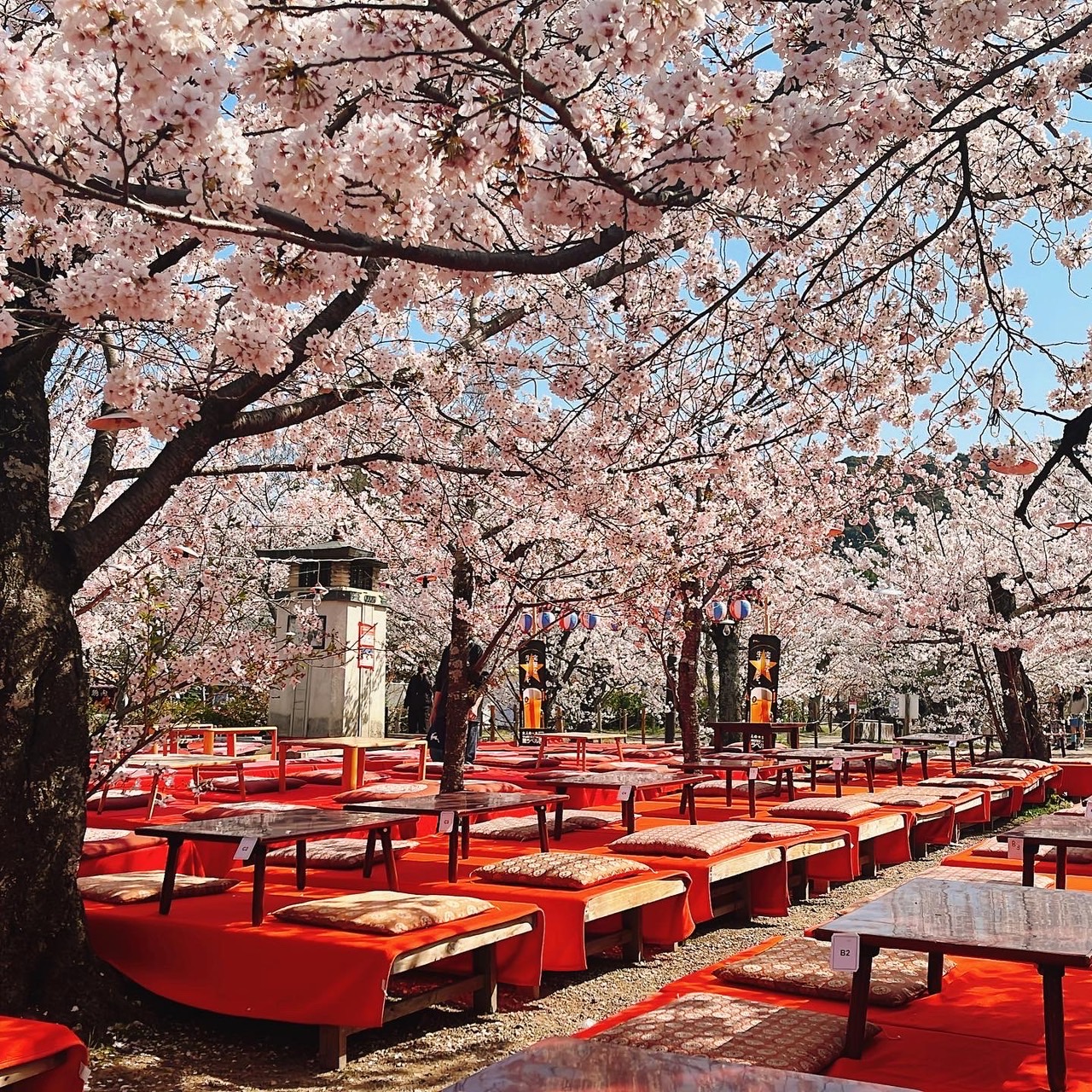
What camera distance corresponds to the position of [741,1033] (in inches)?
135

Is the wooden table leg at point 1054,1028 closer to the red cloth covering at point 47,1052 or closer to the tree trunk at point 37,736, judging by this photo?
the red cloth covering at point 47,1052

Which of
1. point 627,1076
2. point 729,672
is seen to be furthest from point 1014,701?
point 627,1076

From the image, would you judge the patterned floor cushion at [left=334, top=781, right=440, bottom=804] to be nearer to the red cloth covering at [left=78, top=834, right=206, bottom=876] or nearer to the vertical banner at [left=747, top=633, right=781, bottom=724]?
the red cloth covering at [left=78, top=834, right=206, bottom=876]

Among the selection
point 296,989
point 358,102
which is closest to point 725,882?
point 296,989

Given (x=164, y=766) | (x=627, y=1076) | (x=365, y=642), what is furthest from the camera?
(x=365, y=642)

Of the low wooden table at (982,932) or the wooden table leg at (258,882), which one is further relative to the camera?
the wooden table leg at (258,882)

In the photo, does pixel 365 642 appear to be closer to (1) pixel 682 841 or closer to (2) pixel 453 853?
(1) pixel 682 841

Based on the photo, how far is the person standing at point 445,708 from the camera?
852cm

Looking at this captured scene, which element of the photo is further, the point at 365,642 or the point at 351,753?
the point at 365,642

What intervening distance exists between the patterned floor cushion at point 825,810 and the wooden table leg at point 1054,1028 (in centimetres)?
535

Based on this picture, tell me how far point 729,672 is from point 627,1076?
49.3 feet

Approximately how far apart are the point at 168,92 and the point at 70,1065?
114 inches

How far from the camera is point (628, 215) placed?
302 cm

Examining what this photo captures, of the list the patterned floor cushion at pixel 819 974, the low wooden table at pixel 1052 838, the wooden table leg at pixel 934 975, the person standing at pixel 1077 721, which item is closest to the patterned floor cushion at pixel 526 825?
the patterned floor cushion at pixel 819 974
